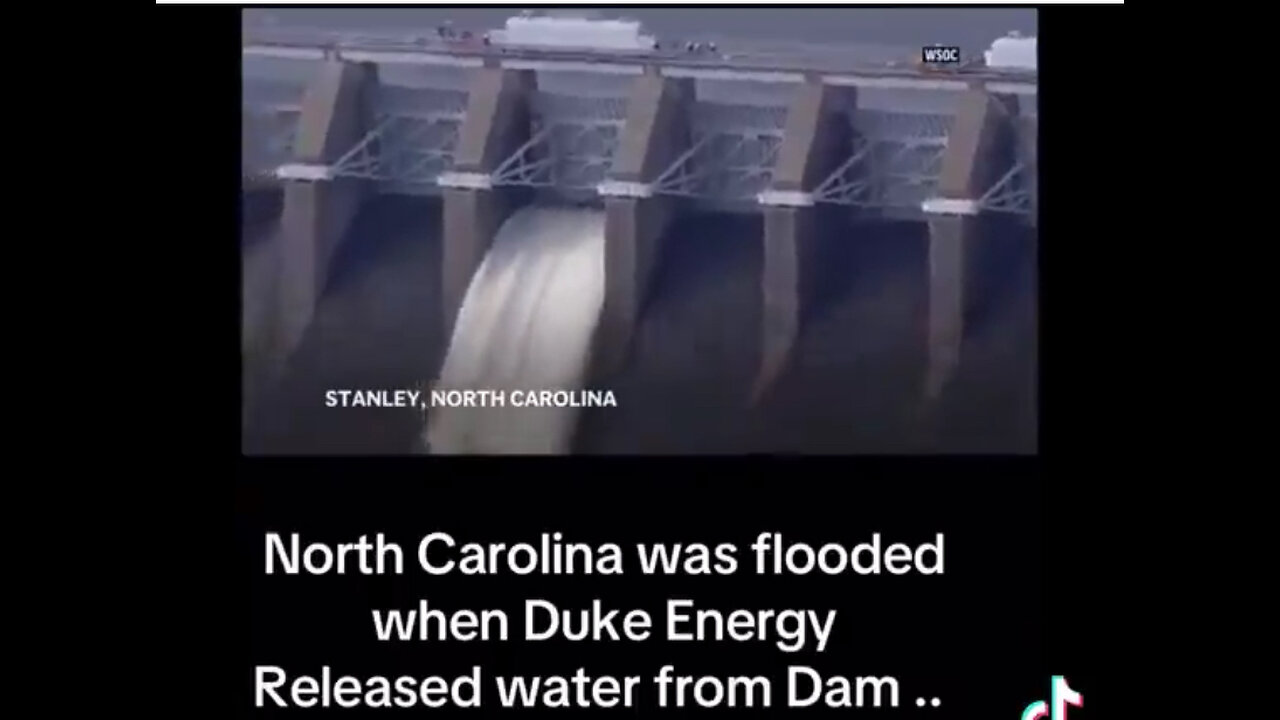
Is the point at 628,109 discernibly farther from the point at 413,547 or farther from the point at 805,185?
the point at 413,547

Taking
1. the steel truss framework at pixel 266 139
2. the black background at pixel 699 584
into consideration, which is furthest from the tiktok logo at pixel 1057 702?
the steel truss framework at pixel 266 139

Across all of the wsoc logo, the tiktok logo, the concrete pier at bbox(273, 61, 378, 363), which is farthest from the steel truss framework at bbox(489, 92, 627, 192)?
the tiktok logo

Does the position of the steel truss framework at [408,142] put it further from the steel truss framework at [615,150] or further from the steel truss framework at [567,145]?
the steel truss framework at [567,145]

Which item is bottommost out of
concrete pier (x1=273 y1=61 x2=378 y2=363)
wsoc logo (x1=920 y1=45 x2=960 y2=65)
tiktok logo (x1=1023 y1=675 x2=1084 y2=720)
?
tiktok logo (x1=1023 y1=675 x2=1084 y2=720)

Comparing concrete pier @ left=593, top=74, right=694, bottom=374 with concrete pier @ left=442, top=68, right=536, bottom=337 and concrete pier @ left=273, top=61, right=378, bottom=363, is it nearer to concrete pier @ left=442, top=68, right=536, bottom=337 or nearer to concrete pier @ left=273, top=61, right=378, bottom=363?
concrete pier @ left=442, top=68, right=536, bottom=337

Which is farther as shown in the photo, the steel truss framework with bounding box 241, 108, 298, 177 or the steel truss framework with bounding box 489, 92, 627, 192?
the steel truss framework with bounding box 489, 92, 627, 192

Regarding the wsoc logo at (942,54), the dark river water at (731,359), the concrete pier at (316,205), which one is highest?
the wsoc logo at (942,54)

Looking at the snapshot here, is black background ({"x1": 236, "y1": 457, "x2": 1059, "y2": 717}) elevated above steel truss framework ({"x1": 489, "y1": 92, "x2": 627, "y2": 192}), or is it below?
below
